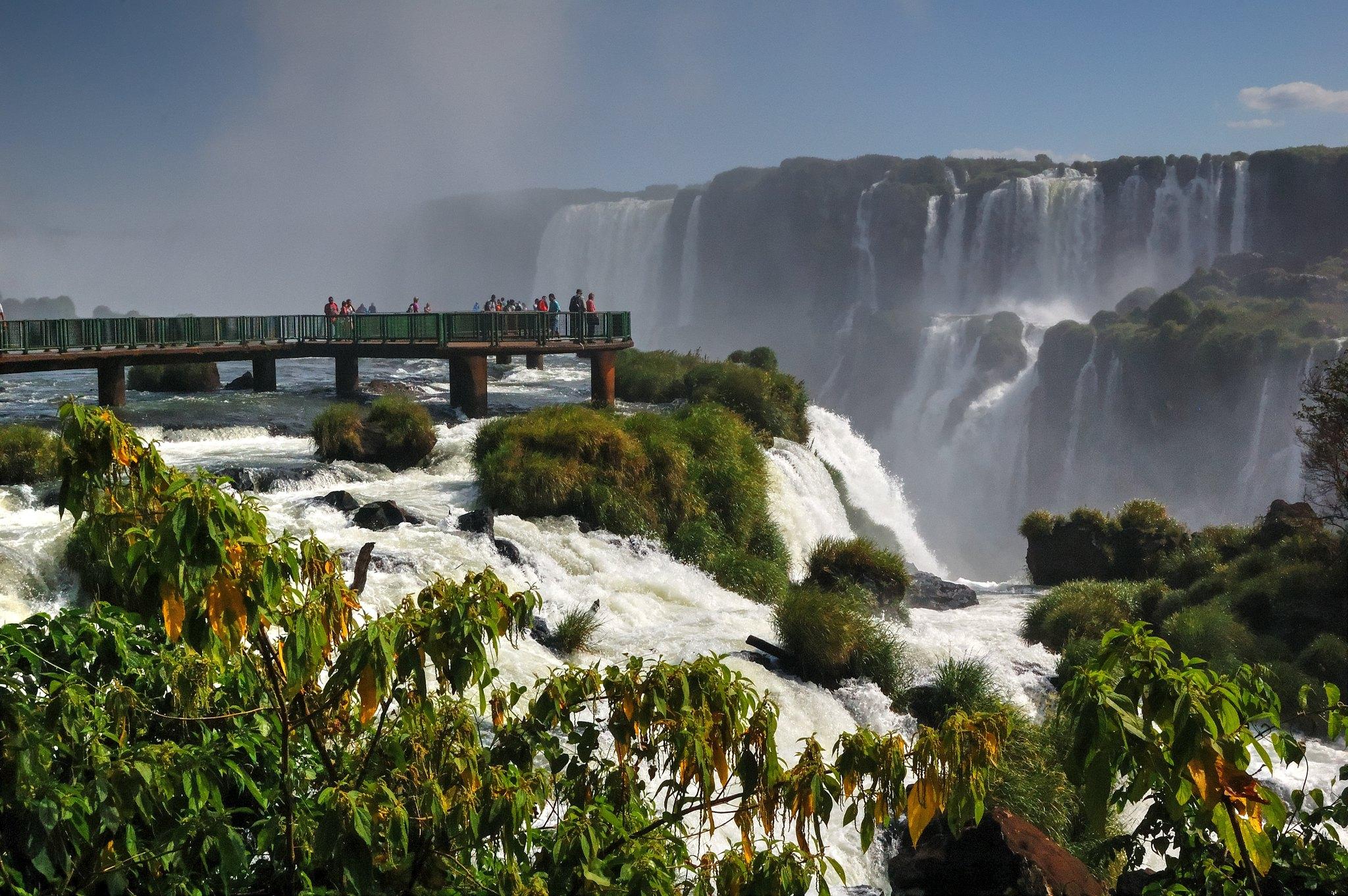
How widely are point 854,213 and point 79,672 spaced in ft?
273

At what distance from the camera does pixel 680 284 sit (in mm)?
86312

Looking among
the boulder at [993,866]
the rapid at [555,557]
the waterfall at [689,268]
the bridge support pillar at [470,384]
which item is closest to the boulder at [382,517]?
the rapid at [555,557]

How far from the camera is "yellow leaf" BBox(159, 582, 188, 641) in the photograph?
3156mm

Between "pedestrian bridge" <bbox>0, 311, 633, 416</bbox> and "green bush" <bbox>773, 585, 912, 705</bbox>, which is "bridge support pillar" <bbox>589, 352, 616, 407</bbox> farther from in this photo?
"green bush" <bbox>773, 585, 912, 705</bbox>

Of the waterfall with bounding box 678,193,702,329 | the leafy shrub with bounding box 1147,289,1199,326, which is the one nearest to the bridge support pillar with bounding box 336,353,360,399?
the leafy shrub with bounding box 1147,289,1199,326

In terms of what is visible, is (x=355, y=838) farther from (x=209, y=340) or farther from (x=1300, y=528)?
(x=209, y=340)

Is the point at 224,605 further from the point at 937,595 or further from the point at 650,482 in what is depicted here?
the point at 937,595

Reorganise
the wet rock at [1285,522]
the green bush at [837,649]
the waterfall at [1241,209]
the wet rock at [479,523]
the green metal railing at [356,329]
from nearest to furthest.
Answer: the green bush at [837,649] < the wet rock at [479,523] < the wet rock at [1285,522] < the green metal railing at [356,329] < the waterfall at [1241,209]

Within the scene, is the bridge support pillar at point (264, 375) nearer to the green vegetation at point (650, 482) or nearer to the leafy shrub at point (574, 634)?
the green vegetation at point (650, 482)

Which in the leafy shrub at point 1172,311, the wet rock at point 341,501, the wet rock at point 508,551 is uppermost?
the leafy shrub at point 1172,311

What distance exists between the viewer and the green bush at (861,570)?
17.4 m

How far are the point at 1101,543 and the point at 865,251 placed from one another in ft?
198

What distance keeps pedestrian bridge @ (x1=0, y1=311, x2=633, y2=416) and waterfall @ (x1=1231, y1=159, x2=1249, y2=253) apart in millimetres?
49161

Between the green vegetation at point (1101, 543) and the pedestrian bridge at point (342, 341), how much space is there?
35.5 ft
